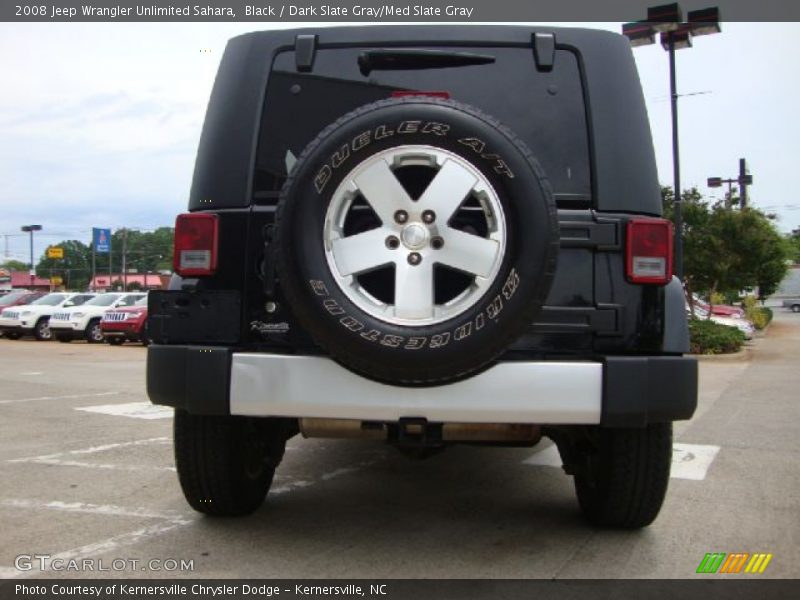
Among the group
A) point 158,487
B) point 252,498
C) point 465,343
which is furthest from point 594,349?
point 158,487

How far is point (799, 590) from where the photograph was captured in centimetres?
312

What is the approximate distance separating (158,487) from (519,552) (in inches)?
92.3

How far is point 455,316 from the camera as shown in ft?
9.24

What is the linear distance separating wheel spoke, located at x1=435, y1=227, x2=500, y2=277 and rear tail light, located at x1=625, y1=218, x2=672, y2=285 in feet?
2.19

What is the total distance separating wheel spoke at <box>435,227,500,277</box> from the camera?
284cm

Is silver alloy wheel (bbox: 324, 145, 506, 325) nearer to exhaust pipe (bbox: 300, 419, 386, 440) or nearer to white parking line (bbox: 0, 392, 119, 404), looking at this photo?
exhaust pipe (bbox: 300, 419, 386, 440)

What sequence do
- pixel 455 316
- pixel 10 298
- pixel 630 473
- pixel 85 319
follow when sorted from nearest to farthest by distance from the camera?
pixel 455 316, pixel 630 473, pixel 85 319, pixel 10 298

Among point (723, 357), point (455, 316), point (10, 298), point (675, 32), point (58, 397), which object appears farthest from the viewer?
point (10, 298)

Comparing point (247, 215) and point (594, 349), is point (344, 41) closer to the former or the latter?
point (247, 215)

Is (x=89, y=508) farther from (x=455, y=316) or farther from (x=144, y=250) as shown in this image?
(x=144, y=250)

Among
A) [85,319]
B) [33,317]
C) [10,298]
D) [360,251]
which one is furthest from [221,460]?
[10,298]

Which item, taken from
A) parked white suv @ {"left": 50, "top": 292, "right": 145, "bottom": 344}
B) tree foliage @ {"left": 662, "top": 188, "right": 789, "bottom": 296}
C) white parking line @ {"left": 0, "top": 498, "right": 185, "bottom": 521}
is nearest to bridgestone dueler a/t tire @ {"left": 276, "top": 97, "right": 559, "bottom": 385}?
white parking line @ {"left": 0, "top": 498, "right": 185, "bottom": 521}

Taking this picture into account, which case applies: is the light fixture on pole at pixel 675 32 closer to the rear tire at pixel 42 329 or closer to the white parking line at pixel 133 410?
the white parking line at pixel 133 410

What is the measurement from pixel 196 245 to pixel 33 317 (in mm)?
23357
